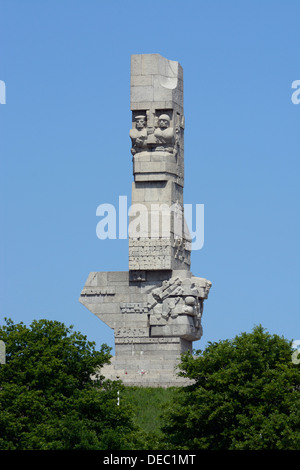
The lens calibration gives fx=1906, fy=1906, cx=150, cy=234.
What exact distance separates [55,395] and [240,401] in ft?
19.5

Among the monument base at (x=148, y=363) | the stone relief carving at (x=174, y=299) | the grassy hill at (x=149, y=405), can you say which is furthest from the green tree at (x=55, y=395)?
the stone relief carving at (x=174, y=299)

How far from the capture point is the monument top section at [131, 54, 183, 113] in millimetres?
71562

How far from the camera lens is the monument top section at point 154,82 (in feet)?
235

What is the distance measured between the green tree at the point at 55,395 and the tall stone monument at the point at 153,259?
330 inches

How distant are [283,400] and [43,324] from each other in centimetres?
908

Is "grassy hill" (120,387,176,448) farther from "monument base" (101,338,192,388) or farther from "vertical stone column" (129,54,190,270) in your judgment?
"vertical stone column" (129,54,190,270)

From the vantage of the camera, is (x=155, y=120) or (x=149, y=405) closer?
(x=149, y=405)

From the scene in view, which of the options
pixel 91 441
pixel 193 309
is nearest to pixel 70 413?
pixel 91 441

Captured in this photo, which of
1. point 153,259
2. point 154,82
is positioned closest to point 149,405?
point 153,259

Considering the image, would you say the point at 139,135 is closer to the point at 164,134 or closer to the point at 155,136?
the point at 155,136

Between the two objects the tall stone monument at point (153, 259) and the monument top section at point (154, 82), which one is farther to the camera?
the monument top section at point (154, 82)

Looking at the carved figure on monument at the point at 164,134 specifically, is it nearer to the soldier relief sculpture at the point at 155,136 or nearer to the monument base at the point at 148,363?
the soldier relief sculpture at the point at 155,136

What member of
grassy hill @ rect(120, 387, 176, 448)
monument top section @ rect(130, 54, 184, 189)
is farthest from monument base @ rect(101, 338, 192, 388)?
monument top section @ rect(130, 54, 184, 189)

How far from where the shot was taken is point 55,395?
5912cm
